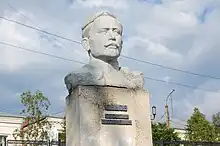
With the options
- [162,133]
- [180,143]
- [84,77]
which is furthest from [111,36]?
[162,133]

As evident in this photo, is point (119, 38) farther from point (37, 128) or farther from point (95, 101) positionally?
point (37, 128)

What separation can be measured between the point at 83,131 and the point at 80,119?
193 mm

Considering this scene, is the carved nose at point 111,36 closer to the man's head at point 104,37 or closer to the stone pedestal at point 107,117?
the man's head at point 104,37

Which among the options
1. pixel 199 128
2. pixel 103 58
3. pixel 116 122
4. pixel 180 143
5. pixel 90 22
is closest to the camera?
pixel 116 122

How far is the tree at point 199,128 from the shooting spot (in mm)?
21609

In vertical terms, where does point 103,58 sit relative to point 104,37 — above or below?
below

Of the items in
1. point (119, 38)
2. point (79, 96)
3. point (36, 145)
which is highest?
point (119, 38)

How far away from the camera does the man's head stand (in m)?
6.52

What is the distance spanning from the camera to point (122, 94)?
6430 mm

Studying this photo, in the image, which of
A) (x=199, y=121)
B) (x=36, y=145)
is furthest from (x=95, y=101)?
(x=199, y=121)

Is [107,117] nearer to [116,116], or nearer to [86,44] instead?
[116,116]

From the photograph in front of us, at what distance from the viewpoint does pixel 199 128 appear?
21.6m

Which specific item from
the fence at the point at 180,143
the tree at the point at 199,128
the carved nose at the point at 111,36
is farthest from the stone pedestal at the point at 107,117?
the tree at the point at 199,128

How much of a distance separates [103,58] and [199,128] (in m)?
16.2
